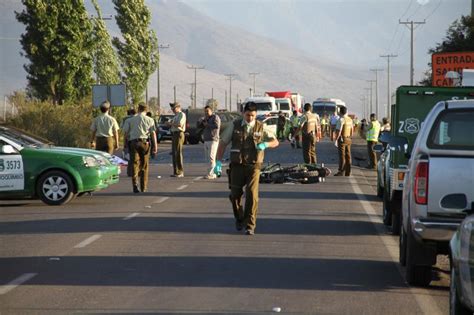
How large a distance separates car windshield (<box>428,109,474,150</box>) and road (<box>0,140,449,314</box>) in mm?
1410

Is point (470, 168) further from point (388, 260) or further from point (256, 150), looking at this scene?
point (256, 150)

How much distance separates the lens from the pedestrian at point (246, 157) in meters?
15.2

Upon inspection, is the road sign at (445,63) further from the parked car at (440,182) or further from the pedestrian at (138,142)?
the parked car at (440,182)

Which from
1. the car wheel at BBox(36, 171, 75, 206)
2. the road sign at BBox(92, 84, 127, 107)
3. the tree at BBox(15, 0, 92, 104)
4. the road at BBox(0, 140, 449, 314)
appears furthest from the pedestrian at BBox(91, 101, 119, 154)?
the tree at BBox(15, 0, 92, 104)

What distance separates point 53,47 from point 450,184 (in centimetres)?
4474

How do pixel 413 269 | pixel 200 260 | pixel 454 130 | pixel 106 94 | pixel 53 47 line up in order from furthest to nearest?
pixel 53 47, pixel 106 94, pixel 200 260, pixel 413 269, pixel 454 130

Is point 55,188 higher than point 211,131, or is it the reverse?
point 211,131

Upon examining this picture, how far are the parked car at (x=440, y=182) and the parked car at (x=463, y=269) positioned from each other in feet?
5.98

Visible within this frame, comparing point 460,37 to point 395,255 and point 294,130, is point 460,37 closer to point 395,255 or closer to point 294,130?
point 294,130

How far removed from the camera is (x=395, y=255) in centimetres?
1311

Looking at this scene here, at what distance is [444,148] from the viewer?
33.7 ft

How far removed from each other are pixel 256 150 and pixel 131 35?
2607 inches

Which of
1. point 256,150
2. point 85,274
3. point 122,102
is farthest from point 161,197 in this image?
point 122,102

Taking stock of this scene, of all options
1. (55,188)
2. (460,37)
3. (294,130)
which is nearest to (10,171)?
(55,188)
